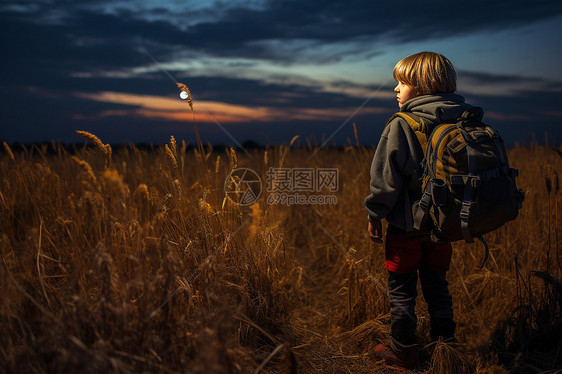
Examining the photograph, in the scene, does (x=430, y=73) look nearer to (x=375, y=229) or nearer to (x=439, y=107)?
(x=439, y=107)

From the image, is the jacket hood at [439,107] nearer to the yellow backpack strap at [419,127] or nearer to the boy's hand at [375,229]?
the yellow backpack strap at [419,127]

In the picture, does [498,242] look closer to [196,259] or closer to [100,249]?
[196,259]

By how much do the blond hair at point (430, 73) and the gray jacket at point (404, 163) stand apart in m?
0.07

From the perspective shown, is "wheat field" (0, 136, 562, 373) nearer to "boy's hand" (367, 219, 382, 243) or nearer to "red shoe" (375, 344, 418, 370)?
"red shoe" (375, 344, 418, 370)

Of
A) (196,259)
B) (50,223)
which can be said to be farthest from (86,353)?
(50,223)

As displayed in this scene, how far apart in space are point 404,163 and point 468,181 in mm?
331

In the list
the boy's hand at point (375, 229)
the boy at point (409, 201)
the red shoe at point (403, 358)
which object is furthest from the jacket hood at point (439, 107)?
the red shoe at point (403, 358)

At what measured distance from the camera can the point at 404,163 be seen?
185 centimetres

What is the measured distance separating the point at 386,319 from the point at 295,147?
15.8 ft

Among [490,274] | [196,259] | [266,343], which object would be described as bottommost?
[266,343]

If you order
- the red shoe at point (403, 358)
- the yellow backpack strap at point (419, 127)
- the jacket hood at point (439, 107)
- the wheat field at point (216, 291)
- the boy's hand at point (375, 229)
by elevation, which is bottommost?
the red shoe at point (403, 358)

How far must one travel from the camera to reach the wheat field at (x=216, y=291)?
135 centimetres

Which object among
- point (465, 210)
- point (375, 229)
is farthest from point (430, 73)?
point (375, 229)

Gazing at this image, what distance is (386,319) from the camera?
2.34 metres
